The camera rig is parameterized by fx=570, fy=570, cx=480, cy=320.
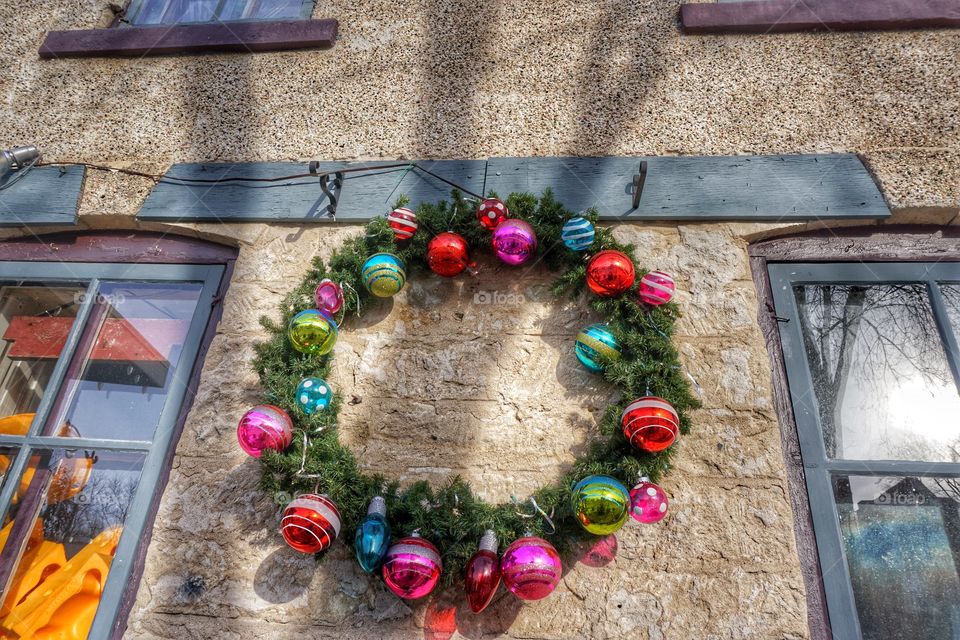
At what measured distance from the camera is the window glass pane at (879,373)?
1.69m

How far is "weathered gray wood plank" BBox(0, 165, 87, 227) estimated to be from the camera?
229cm

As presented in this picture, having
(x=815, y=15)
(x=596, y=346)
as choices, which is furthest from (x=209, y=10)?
(x=815, y=15)

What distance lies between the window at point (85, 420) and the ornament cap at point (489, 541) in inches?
43.3

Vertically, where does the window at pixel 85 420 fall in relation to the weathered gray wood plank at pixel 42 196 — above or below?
below

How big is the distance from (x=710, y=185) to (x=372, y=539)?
1630 mm

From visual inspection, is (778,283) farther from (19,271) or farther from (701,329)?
(19,271)

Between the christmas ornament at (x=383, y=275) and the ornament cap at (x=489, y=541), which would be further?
the christmas ornament at (x=383, y=275)

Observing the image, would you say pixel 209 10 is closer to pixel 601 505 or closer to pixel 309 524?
pixel 309 524

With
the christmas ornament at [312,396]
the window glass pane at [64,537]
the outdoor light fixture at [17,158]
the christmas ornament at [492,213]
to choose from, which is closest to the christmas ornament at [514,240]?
the christmas ornament at [492,213]

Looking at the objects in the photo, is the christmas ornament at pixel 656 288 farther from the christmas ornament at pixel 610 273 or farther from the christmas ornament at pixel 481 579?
the christmas ornament at pixel 481 579

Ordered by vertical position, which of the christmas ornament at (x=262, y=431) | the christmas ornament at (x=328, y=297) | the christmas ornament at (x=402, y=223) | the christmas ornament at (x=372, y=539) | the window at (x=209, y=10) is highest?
the window at (x=209, y=10)

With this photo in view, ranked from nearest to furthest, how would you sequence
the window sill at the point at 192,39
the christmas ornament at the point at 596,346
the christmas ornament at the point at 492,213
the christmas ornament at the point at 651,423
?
the christmas ornament at the point at 651,423 < the christmas ornament at the point at 596,346 < the christmas ornament at the point at 492,213 < the window sill at the point at 192,39

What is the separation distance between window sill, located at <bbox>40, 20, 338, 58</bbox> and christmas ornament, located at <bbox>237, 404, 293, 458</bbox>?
178 cm

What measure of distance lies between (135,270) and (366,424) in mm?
1201
